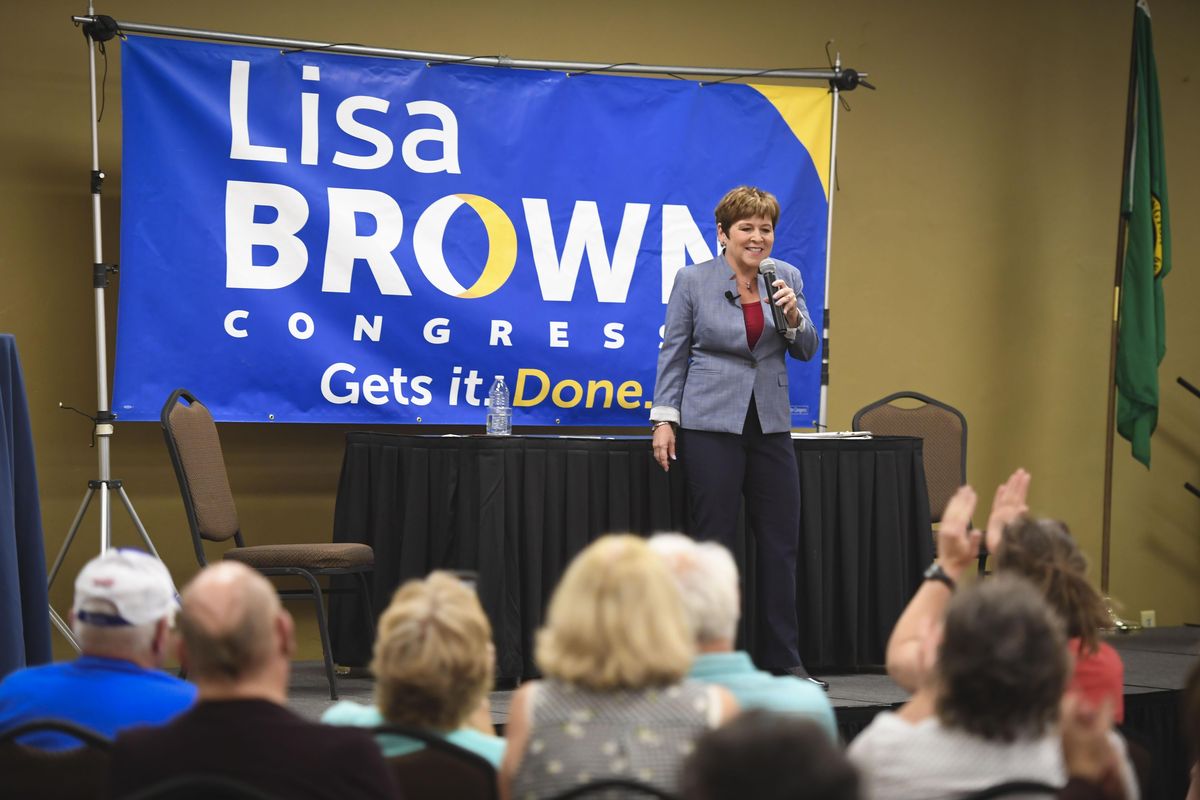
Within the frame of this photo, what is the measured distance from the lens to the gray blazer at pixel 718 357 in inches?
161

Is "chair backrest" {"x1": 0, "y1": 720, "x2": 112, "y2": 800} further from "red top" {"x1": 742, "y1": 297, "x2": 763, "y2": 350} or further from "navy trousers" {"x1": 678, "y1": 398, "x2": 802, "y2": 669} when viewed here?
"red top" {"x1": 742, "y1": 297, "x2": 763, "y2": 350}

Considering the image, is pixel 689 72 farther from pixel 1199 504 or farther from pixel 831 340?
pixel 1199 504

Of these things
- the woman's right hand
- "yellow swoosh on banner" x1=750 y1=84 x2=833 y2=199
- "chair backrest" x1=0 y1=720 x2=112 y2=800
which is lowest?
"chair backrest" x1=0 y1=720 x2=112 y2=800

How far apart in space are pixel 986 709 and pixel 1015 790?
0.39 ft

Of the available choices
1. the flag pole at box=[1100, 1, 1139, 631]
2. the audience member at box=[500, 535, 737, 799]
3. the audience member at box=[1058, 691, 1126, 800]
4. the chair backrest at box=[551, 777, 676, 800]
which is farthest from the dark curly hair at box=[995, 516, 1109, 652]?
the flag pole at box=[1100, 1, 1139, 631]

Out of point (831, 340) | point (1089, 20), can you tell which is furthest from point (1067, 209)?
point (831, 340)

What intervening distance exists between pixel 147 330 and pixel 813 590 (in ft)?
8.24

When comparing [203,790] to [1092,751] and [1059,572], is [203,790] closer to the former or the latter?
[1092,751]

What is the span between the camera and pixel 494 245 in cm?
527

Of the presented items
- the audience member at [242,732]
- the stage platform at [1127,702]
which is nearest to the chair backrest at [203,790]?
the audience member at [242,732]

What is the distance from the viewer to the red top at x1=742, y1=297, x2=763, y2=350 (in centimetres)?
414

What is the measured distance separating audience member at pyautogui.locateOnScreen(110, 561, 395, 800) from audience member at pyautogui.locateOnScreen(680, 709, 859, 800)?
21.2 inches

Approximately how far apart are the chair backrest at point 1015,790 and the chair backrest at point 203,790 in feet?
2.67

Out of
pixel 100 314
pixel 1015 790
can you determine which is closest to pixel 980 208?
pixel 100 314
